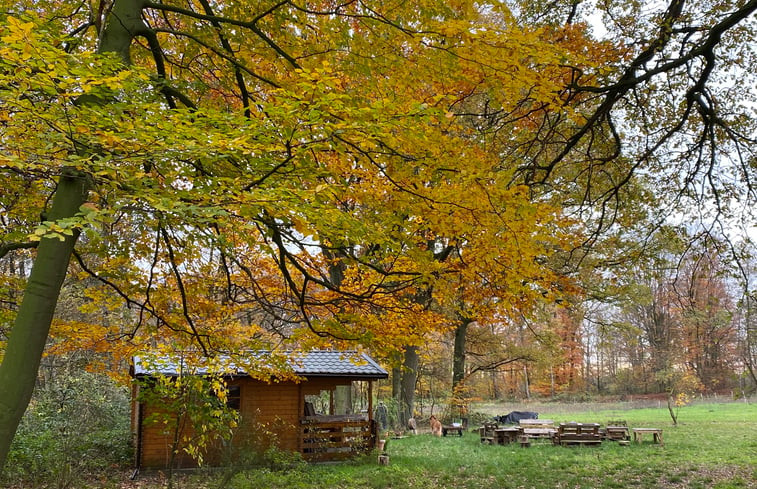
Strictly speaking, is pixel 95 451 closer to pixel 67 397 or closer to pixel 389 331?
pixel 67 397

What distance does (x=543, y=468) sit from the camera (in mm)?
10070

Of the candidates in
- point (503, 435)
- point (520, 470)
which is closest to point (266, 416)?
point (520, 470)

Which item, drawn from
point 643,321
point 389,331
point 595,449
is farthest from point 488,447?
point 643,321

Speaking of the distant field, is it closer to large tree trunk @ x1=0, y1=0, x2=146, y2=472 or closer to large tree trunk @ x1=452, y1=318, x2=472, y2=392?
large tree trunk @ x1=452, y1=318, x2=472, y2=392

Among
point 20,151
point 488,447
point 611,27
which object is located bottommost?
point 488,447

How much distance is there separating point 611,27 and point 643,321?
1231 inches

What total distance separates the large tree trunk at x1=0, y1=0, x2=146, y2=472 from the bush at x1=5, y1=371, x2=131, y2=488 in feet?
12.9

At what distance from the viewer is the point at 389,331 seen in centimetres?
621

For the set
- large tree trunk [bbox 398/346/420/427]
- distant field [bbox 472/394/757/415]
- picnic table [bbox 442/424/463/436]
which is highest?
large tree trunk [bbox 398/346/420/427]

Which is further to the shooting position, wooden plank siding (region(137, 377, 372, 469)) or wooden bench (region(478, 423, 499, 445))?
wooden bench (region(478, 423, 499, 445))

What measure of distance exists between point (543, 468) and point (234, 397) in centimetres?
685

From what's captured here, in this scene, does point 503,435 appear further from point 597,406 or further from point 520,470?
point 597,406

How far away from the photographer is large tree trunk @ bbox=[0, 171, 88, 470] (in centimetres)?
346

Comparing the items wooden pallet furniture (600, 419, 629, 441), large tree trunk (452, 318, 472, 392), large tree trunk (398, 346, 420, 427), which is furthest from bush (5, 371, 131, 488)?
wooden pallet furniture (600, 419, 629, 441)
